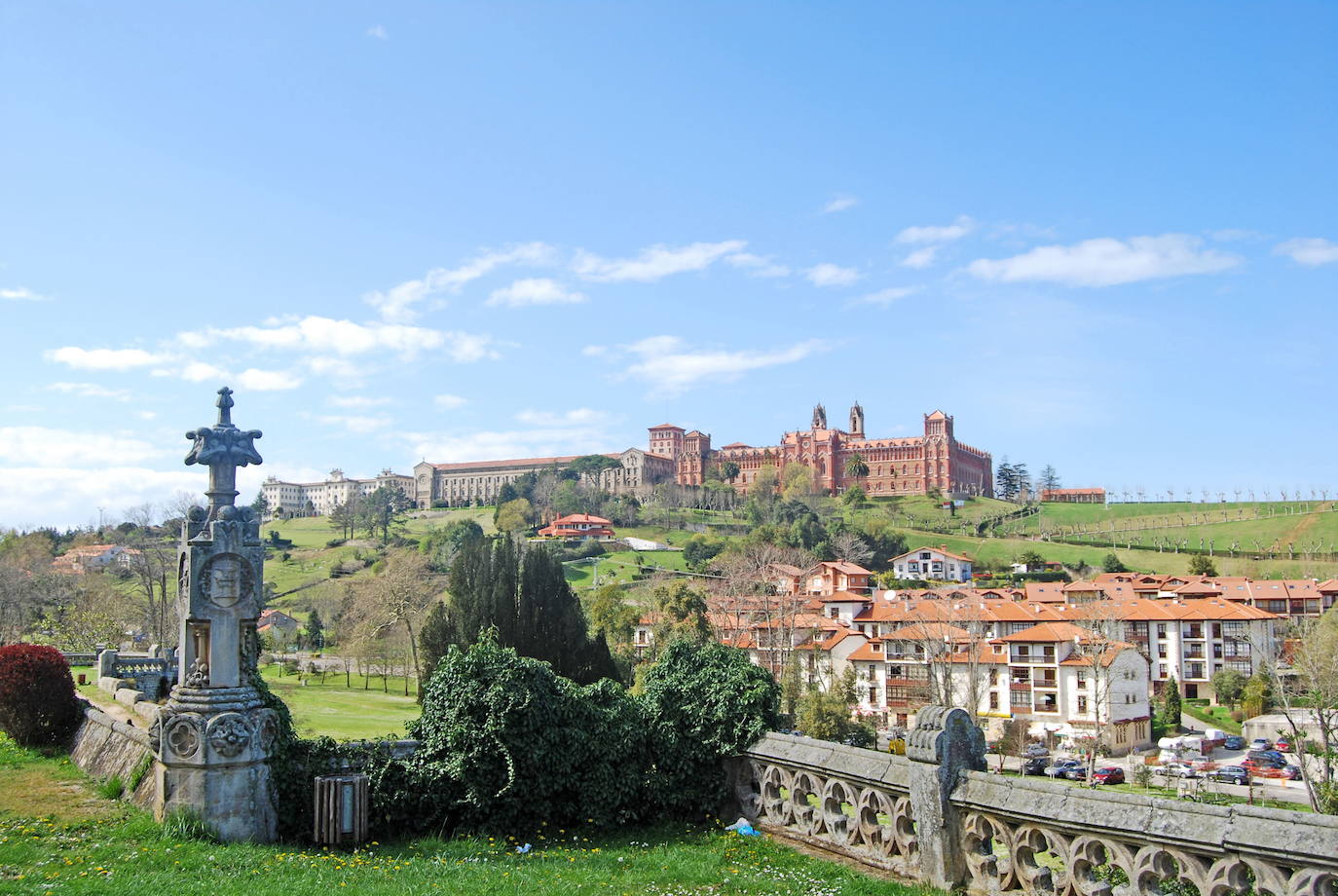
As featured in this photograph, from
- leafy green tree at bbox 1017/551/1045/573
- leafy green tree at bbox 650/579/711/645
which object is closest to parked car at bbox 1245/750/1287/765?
leafy green tree at bbox 650/579/711/645

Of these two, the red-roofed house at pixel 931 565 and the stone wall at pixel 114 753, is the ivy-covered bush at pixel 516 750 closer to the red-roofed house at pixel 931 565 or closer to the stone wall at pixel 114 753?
the stone wall at pixel 114 753

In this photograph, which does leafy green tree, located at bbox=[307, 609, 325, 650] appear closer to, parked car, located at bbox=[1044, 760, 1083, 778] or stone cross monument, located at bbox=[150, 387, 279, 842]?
parked car, located at bbox=[1044, 760, 1083, 778]

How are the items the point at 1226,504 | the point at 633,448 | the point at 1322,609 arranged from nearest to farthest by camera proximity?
Answer: the point at 1322,609 → the point at 1226,504 → the point at 633,448

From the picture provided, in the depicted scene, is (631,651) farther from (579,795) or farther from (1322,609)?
(1322,609)

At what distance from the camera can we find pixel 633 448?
16812 centimetres

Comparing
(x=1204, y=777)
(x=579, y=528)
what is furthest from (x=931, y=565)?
(x=1204, y=777)

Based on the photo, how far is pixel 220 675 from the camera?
8461mm

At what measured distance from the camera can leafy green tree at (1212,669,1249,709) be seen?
5444cm

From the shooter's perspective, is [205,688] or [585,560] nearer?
[205,688]

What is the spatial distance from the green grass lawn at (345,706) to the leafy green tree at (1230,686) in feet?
154

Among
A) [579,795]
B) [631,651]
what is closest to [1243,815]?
[579,795]

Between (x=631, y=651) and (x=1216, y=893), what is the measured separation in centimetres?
4324

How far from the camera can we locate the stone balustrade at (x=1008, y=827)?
17.0 ft

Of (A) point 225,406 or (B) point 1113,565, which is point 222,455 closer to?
(A) point 225,406
